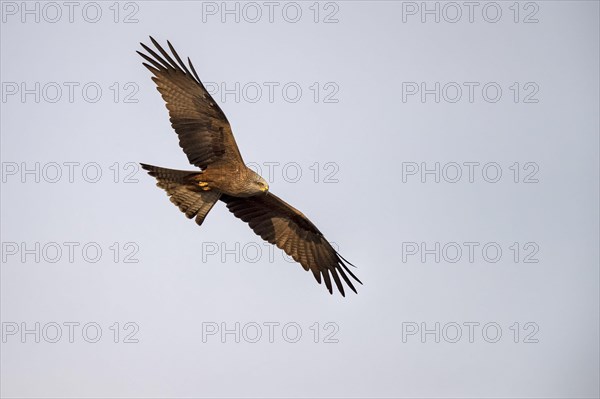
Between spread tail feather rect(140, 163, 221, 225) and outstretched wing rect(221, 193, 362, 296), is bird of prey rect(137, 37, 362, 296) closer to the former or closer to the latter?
spread tail feather rect(140, 163, 221, 225)

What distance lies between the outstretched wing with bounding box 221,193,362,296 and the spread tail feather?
84 centimetres

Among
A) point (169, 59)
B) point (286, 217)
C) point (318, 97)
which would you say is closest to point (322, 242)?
point (286, 217)

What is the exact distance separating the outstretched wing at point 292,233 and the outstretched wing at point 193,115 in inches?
40.0

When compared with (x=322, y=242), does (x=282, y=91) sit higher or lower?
higher

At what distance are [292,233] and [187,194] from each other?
1.55m

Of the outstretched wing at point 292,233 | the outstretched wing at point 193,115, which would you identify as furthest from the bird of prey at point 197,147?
the outstretched wing at point 292,233

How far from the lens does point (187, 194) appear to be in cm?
801

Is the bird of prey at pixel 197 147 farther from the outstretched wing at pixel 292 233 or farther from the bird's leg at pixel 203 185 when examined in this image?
the outstretched wing at pixel 292 233

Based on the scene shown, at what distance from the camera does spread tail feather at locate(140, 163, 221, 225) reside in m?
7.91

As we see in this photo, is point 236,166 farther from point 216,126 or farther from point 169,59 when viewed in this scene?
point 169,59

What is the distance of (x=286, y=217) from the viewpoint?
358 inches

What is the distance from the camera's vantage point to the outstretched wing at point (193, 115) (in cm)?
777

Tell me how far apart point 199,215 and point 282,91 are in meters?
4.73

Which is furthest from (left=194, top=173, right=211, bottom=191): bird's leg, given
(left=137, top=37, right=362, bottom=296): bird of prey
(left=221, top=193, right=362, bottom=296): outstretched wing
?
(left=221, top=193, right=362, bottom=296): outstretched wing
